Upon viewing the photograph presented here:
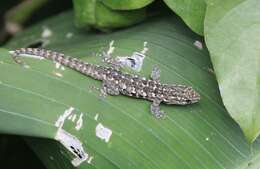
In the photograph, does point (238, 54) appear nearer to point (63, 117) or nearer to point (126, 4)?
point (126, 4)

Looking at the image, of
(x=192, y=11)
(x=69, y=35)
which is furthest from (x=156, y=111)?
(x=69, y=35)

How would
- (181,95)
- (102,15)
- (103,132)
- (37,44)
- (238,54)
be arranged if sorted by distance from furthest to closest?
(37,44) → (102,15) → (181,95) → (103,132) → (238,54)

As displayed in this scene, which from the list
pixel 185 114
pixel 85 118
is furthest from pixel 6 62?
pixel 185 114

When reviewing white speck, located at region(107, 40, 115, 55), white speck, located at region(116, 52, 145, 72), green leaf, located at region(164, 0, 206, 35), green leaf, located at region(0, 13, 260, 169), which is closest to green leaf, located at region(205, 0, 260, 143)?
green leaf, located at region(164, 0, 206, 35)

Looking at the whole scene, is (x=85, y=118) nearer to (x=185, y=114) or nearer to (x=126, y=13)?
(x=185, y=114)

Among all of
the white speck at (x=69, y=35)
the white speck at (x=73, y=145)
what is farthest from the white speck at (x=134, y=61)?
the white speck at (x=69, y=35)
